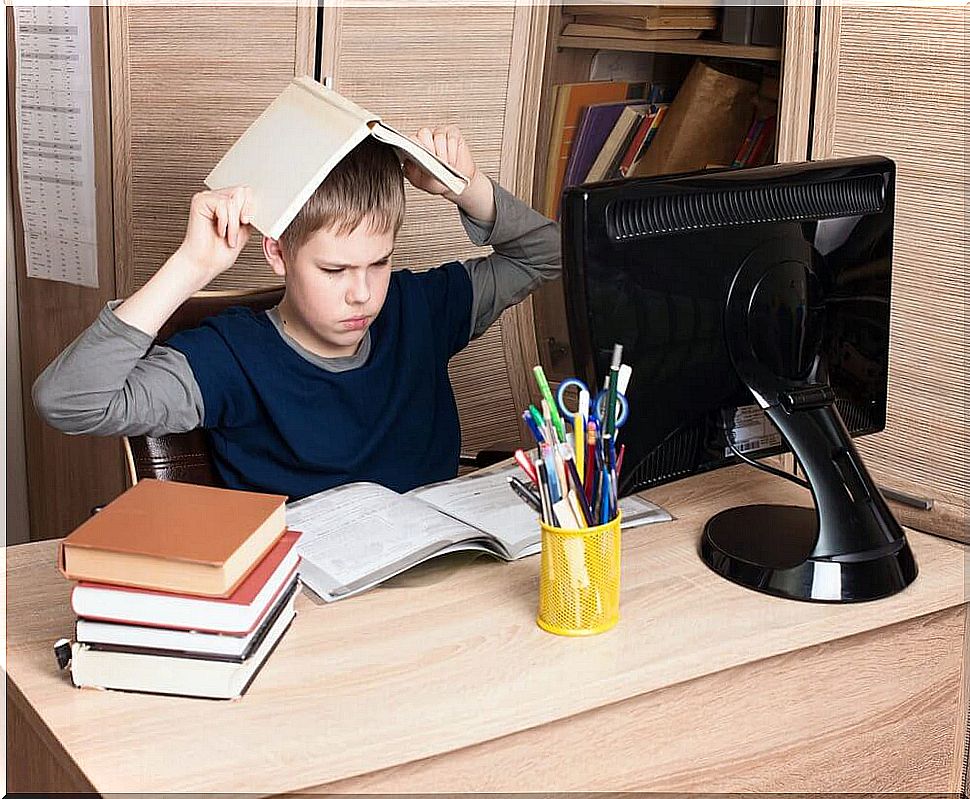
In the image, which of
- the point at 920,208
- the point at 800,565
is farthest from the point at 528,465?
the point at 920,208

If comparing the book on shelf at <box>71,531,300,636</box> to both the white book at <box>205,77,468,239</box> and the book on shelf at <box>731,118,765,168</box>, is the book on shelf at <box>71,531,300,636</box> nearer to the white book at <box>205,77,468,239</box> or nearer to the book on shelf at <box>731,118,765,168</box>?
the white book at <box>205,77,468,239</box>

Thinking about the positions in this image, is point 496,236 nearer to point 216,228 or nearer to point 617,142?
point 216,228

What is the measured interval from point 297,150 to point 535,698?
2.15 ft

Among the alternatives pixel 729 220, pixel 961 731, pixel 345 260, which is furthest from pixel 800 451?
pixel 345 260

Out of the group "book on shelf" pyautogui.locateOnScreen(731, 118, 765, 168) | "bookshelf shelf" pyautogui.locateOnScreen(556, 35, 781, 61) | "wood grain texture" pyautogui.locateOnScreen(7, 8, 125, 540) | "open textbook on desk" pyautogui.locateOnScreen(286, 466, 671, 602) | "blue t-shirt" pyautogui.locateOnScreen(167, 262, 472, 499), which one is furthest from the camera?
"wood grain texture" pyautogui.locateOnScreen(7, 8, 125, 540)

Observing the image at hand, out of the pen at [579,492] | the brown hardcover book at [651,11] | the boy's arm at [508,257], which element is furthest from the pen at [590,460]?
the brown hardcover book at [651,11]

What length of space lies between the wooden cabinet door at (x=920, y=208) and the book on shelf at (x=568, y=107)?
906 mm

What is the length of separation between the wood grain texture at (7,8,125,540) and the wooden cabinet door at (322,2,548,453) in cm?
48

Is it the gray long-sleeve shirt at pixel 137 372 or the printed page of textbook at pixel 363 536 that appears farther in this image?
the gray long-sleeve shirt at pixel 137 372

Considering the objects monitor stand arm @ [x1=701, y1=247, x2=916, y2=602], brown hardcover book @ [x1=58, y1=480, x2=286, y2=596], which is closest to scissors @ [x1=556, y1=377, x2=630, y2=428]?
monitor stand arm @ [x1=701, y1=247, x2=916, y2=602]

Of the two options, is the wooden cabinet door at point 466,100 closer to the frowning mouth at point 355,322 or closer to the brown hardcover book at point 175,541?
the frowning mouth at point 355,322

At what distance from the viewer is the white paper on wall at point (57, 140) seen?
2236 mm

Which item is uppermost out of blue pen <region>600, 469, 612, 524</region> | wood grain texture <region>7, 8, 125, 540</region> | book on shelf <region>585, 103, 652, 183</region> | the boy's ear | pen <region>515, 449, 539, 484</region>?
book on shelf <region>585, 103, 652, 183</region>

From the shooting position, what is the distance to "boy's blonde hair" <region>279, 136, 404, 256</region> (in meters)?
1.52
